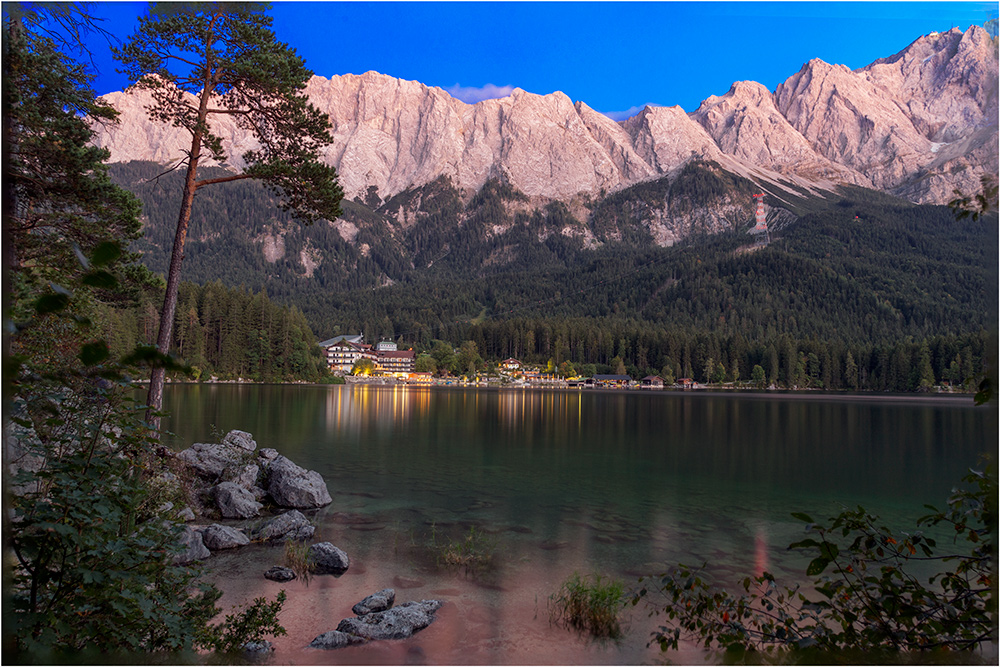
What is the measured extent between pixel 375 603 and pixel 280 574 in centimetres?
250

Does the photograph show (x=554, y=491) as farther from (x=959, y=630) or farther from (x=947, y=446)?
(x=947, y=446)

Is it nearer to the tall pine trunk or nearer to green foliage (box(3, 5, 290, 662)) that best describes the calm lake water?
green foliage (box(3, 5, 290, 662))

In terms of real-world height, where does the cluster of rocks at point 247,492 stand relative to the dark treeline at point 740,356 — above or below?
below

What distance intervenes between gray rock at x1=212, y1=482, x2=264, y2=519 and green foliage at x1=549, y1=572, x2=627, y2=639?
9.86 meters

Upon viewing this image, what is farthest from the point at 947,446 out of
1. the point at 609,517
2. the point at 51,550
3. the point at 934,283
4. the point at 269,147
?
the point at 934,283

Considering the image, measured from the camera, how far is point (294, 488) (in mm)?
17750

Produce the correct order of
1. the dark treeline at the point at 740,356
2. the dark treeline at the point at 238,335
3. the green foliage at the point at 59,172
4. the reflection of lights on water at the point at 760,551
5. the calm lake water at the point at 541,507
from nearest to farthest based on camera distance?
the green foliage at the point at 59,172, the calm lake water at the point at 541,507, the reflection of lights on water at the point at 760,551, the dark treeline at the point at 238,335, the dark treeline at the point at 740,356

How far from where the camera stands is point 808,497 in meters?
23.2

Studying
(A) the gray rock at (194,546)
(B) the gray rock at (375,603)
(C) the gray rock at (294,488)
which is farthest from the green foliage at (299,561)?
(C) the gray rock at (294,488)

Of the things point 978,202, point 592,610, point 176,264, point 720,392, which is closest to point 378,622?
point 592,610

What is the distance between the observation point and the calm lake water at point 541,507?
9398mm

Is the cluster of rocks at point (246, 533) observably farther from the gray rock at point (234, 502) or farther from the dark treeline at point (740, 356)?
the dark treeline at point (740, 356)

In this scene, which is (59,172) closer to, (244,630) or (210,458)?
(244,630)

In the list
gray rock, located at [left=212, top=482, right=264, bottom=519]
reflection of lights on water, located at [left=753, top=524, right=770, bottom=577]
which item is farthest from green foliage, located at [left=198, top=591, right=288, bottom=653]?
reflection of lights on water, located at [left=753, top=524, right=770, bottom=577]
